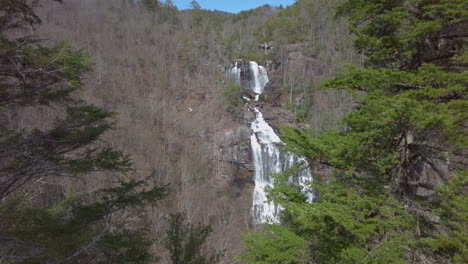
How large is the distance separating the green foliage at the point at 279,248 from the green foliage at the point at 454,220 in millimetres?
1588

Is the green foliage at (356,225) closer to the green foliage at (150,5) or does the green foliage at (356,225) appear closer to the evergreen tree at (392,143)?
the evergreen tree at (392,143)

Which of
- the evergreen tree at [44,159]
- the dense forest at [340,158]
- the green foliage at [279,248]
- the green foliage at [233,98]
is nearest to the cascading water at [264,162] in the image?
the green foliage at [233,98]

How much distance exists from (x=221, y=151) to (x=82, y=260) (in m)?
24.7

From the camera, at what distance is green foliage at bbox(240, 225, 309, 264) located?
3.50 m

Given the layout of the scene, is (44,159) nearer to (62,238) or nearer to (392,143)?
(62,238)

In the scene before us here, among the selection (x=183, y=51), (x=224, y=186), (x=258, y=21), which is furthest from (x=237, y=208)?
(x=258, y=21)

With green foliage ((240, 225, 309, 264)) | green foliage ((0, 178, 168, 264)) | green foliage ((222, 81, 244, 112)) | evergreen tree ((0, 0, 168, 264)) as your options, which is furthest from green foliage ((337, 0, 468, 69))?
green foliage ((222, 81, 244, 112))

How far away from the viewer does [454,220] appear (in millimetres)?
2791

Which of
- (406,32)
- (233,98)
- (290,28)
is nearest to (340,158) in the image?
(406,32)

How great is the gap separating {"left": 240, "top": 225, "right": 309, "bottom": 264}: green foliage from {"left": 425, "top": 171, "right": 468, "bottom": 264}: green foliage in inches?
62.5

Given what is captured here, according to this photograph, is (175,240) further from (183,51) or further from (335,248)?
(183,51)

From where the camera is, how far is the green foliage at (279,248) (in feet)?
11.5

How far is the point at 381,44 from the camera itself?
11.4ft

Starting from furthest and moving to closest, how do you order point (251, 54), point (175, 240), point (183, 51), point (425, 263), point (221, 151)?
point (183, 51) → point (251, 54) → point (221, 151) → point (175, 240) → point (425, 263)
